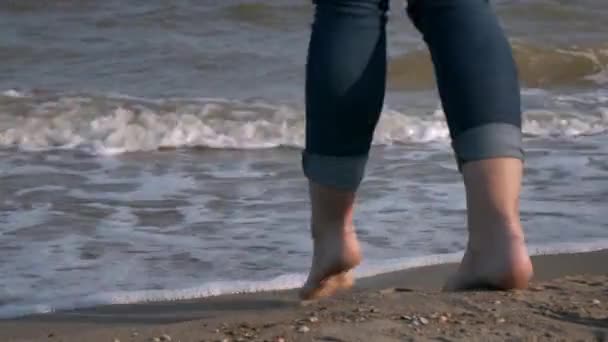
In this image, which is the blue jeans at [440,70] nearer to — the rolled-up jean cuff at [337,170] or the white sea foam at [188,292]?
the rolled-up jean cuff at [337,170]

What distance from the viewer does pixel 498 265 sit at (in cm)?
238

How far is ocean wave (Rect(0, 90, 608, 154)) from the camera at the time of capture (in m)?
6.02

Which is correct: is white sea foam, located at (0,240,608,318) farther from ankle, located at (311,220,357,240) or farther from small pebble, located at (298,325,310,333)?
small pebble, located at (298,325,310,333)

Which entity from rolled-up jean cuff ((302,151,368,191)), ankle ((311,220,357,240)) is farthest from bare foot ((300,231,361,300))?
rolled-up jean cuff ((302,151,368,191))

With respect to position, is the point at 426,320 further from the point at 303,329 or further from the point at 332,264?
the point at 332,264

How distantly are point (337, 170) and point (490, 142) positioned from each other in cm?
30

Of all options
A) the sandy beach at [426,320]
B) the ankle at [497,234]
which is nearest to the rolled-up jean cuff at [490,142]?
the ankle at [497,234]

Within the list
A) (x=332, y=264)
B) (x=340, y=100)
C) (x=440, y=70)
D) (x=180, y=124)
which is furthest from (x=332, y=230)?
(x=180, y=124)

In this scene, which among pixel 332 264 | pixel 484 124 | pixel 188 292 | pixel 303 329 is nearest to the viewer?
pixel 303 329

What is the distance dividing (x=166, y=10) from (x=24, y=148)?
434 cm

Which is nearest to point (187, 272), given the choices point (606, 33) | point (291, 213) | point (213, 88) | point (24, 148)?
point (291, 213)

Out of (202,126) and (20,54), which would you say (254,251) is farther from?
(20,54)

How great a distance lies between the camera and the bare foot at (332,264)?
258cm

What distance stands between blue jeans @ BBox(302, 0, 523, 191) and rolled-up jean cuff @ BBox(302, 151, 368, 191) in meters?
0.06
